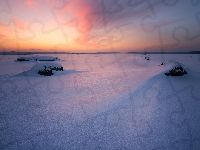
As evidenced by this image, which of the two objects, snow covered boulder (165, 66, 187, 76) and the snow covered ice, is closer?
the snow covered ice

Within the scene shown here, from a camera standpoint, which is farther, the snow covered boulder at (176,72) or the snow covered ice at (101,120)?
the snow covered boulder at (176,72)

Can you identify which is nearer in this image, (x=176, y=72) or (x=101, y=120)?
(x=101, y=120)

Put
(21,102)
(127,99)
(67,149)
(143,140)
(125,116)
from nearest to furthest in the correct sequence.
Result: (67,149)
(143,140)
(125,116)
(21,102)
(127,99)

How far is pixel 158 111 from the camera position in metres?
4.62

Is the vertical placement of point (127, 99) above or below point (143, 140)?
above

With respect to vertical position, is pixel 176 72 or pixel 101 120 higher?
pixel 176 72

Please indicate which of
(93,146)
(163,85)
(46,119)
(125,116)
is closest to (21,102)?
(46,119)

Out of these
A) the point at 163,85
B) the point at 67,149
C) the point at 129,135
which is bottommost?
the point at 67,149

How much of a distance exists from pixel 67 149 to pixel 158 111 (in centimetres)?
352

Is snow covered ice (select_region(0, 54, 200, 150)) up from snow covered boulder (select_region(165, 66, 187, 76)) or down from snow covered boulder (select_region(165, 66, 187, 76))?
down

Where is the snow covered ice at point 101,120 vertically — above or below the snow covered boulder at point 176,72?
below

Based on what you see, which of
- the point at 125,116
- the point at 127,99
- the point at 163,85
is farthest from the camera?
the point at 163,85

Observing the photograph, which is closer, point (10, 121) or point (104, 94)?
point (10, 121)

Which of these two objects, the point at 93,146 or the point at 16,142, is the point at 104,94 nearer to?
the point at 93,146
